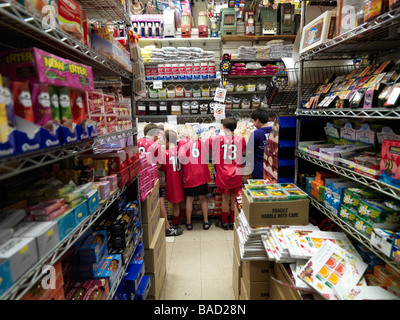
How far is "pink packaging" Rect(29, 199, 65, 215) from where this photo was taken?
1.03 m

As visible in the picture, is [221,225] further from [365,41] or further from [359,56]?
[365,41]

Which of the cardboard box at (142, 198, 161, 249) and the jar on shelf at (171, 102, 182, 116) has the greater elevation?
the jar on shelf at (171, 102, 182, 116)

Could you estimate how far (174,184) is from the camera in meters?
4.29

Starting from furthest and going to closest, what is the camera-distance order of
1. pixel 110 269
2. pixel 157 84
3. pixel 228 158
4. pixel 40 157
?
1. pixel 157 84
2. pixel 228 158
3. pixel 110 269
4. pixel 40 157

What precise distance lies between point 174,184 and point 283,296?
284 cm

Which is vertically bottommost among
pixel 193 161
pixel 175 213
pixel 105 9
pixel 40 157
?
pixel 175 213

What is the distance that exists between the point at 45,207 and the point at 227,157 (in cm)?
344

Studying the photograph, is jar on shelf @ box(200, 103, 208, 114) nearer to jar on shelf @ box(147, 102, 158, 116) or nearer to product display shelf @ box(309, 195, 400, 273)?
jar on shelf @ box(147, 102, 158, 116)

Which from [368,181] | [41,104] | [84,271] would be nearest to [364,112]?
[368,181]

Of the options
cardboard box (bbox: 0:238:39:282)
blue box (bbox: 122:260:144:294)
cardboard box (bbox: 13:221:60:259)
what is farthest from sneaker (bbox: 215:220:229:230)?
cardboard box (bbox: 0:238:39:282)

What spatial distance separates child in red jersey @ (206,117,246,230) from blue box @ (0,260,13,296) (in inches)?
143

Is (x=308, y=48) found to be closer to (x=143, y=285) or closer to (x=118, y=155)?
(x=118, y=155)

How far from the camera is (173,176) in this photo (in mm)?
4281
